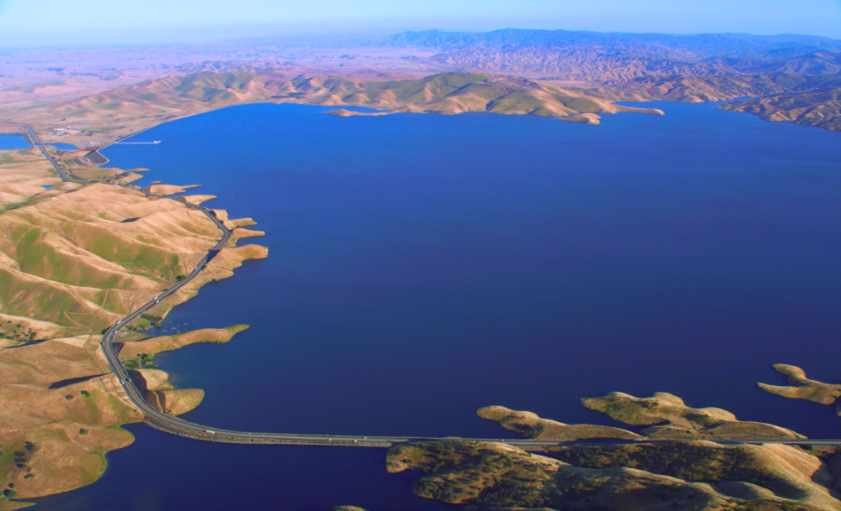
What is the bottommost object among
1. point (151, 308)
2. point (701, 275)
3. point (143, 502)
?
point (143, 502)

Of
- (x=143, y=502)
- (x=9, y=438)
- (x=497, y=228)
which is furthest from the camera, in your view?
(x=497, y=228)

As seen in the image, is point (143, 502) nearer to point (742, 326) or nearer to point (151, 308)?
point (151, 308)

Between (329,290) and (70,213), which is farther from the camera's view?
(70,213)

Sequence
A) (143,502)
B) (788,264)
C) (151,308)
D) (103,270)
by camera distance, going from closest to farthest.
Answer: (143,502) < (151,308) < (103,270) < (788,264)

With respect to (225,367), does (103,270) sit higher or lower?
higher

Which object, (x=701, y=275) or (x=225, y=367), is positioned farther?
A: (x=701, y=275)

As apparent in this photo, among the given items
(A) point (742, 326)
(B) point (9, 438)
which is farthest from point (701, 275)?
(B) point (9, 438)

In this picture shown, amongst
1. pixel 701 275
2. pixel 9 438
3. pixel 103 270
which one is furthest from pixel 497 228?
pixel 9 438

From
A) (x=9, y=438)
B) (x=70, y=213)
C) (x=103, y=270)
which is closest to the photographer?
(x=9, y=438)

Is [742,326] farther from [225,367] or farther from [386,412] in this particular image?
[225,367]
